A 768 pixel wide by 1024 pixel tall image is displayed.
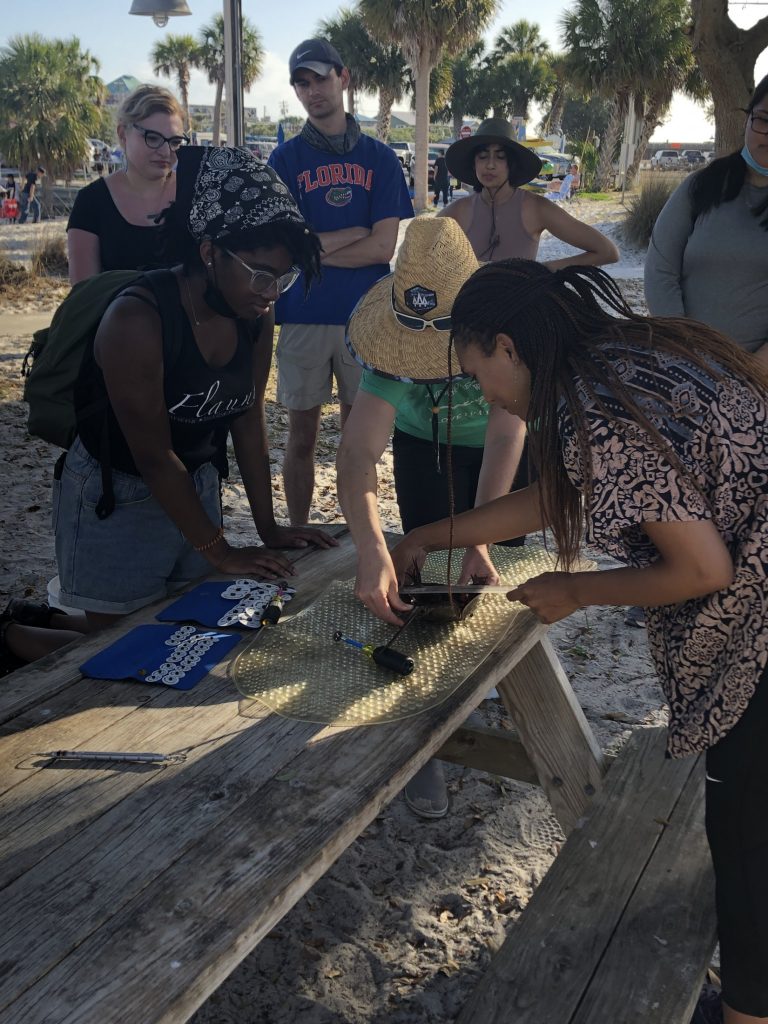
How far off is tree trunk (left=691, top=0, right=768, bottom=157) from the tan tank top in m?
4.01

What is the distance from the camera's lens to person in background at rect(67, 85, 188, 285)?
3.84 meters

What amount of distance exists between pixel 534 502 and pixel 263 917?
3.67 ft

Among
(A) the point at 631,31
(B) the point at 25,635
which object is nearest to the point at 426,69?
(A) the point at 631,31

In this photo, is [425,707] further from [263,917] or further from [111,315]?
[111,315]

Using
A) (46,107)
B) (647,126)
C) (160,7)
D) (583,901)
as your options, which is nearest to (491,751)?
(583,901)

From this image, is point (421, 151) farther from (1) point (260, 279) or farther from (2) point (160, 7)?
(1) point (260, 279)

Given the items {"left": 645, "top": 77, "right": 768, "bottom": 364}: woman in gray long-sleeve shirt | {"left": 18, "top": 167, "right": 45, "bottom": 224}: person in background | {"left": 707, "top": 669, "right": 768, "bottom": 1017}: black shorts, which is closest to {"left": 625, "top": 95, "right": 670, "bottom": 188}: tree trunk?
{"left": 18, "top": 167, "right": 45, "bottom": 224}: person in background

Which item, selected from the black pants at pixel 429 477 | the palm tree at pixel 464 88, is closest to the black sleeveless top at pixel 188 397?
the black pants at pixel 429 477

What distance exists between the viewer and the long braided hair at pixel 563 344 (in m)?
1.52

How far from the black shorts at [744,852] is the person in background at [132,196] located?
9.99 ft

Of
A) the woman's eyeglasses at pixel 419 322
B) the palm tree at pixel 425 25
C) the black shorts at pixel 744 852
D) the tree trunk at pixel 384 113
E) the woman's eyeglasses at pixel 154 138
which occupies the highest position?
the palm tree at pixel 425 25

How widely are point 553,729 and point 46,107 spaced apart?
23612 millimetres

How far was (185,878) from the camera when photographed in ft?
4.40

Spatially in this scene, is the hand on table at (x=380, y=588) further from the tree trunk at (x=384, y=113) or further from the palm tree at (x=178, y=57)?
the palm tree at (x=178, y=57)
